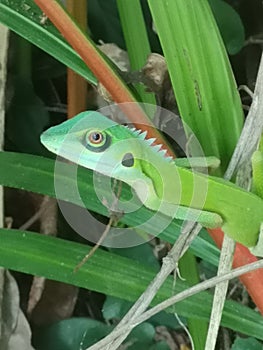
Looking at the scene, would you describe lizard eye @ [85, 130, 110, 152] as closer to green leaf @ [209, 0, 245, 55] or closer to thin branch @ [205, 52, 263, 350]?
thin branch @ [205, 52, 263, 350]

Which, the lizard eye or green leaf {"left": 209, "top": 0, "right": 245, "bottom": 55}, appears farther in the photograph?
green leaf {"left": 209, "top": 0, "right": 245, "bottom": 55}

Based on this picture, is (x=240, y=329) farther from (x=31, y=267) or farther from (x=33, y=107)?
(x=33, y=107)

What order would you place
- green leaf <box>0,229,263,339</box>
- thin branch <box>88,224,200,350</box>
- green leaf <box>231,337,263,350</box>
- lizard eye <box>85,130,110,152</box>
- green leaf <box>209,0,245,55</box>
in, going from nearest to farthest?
lizard eye <box>85,130,110,152</box> < thin branch <box>88,224,200,350</box> < green leaf <box>0,229,263,339</box> < green leaf <box>231,337,263,350</box> < green leaf <box>209,0,245,55</box>

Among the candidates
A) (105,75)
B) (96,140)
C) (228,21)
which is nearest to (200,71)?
(105,75)

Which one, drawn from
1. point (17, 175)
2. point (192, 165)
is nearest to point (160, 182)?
point (192, 165)

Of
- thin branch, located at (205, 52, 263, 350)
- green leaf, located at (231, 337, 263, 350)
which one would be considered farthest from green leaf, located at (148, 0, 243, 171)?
green leaf, located at (231, 337, 263, 350)
